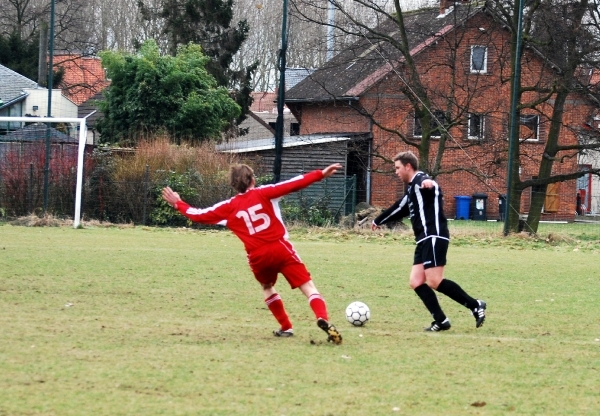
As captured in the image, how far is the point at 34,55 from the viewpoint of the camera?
161 feet

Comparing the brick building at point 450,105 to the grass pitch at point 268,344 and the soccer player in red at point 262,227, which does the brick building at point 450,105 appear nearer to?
the grass pitch at point 268,344

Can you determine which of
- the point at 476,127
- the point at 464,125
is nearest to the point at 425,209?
the point at 464,125

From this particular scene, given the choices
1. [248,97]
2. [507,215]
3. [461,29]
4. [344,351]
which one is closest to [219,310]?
[344,351]

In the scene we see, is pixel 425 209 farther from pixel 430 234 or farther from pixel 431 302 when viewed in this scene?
pixel 431 302

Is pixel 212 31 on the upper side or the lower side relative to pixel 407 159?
upper

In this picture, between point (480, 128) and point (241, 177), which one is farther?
point (480, 128)

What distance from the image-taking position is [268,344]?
7.73 metres

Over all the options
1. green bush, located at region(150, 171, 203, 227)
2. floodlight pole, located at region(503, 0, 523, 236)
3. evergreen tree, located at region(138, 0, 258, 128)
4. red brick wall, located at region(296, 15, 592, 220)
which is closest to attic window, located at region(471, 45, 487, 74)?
red brick wall, located at region(296, 15, 592, 220)

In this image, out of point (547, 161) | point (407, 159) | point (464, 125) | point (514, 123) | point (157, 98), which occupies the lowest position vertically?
point (407, 159)

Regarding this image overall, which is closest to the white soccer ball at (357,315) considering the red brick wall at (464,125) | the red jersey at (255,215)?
the red jersey at (255,215)

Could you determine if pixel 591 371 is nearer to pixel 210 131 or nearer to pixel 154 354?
pixel 154 354

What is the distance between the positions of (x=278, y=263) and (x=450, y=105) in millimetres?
19357

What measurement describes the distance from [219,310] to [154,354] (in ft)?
8.82

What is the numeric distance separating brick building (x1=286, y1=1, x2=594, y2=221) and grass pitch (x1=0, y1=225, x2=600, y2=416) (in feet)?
41.2
